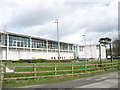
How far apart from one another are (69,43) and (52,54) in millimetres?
14499

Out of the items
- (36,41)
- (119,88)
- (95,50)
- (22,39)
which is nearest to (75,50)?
(95,50)

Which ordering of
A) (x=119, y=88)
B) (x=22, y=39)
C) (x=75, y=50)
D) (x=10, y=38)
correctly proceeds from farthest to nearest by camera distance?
1. (x=75, y=50)
2. (x=22, y=39)
3. (x=10, y=38)
4. (x=119, y=88)

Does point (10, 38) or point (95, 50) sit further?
point (95, 50)

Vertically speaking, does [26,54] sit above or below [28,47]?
below

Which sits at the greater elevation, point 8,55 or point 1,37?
point 1,37

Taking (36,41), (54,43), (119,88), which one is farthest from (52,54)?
(119,88)

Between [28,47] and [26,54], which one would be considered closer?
[26,54]

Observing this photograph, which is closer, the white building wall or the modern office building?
the modern office building

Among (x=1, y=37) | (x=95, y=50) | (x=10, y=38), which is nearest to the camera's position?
(x=1, y=37)

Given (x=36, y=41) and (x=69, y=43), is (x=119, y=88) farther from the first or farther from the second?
(x=69, y=43)

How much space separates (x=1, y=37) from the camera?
41406 mm

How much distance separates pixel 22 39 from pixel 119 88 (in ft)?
140

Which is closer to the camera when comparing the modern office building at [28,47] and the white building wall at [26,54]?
the modern office building at [28,47]

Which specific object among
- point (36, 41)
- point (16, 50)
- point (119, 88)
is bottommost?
point (119, 88)
